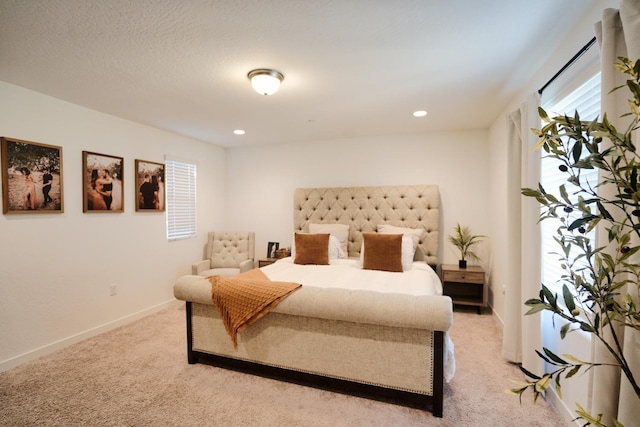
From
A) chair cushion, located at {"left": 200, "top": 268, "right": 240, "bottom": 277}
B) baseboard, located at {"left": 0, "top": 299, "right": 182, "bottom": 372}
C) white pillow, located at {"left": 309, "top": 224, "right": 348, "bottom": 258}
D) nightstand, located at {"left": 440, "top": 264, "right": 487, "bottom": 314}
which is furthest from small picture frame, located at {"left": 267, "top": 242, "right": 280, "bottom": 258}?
nightstand, located at {"left": 440, "top": 264, "right": 487, "bottom": 314}

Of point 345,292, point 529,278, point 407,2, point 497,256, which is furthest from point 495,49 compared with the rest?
point 497,256

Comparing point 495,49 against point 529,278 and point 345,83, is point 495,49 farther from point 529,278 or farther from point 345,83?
point 529,278

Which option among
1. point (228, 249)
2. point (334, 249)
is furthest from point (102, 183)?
point (334, 249)

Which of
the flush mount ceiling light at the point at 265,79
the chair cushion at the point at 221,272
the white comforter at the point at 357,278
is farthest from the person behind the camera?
the chair cushion at the point at 221,272

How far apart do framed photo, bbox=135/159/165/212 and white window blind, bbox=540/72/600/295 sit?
13.4 feet

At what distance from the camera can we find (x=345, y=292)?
2.10 meters

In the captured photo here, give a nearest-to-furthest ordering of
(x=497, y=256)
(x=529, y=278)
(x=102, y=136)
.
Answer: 1. (x=529, y=278)
2. (x=102, y=136)
3. (x=497, y=256)

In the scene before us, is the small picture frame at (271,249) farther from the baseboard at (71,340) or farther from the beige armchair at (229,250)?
the baseboard at (71,340)

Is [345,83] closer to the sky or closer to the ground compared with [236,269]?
closer to the sky

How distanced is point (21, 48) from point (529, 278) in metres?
3.85

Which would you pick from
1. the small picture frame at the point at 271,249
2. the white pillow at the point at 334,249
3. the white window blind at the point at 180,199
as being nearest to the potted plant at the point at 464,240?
the white pillow at the point at 334,249

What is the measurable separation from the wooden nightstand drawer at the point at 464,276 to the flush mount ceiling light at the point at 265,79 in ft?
9.58

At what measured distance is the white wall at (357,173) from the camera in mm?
4059

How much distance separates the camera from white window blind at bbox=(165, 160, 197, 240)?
4.17 metres
